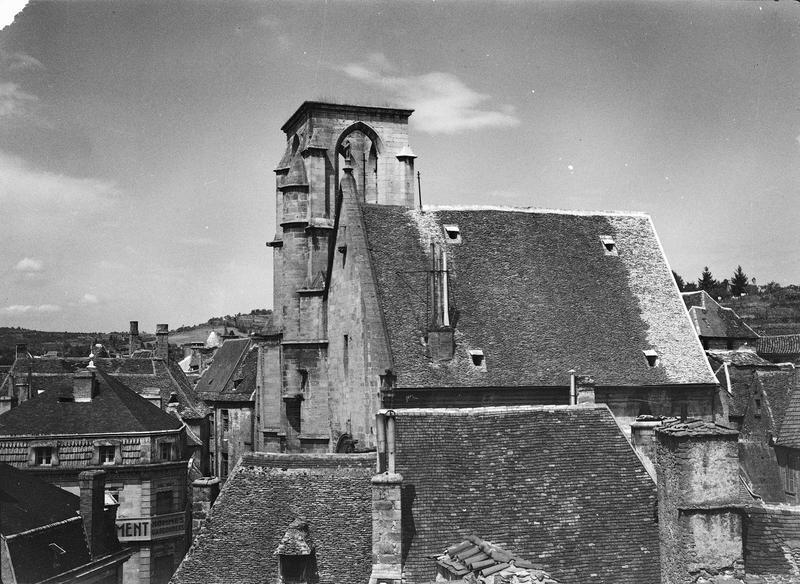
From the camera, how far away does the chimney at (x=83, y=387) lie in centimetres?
3625

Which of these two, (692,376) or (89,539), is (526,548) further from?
(89,539)

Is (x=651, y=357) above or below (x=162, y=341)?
below

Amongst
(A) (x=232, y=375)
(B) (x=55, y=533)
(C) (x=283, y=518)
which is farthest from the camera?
(A) (x=232, y=375)

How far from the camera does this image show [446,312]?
24.9 m

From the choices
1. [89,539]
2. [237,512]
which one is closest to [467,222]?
[237,512]

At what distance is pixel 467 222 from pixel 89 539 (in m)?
15.6

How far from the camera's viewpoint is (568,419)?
18812 mm

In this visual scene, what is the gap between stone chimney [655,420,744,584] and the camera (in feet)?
46.6

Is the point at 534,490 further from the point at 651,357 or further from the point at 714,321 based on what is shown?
the point at 714,321

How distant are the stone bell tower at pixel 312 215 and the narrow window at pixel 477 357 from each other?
6.73 meters

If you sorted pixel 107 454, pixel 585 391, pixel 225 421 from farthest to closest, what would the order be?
pixel 225 421
pixel 107 454
pixel 585 391

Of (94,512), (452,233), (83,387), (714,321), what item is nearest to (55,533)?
(94,512)

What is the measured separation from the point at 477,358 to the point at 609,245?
7.43 metres

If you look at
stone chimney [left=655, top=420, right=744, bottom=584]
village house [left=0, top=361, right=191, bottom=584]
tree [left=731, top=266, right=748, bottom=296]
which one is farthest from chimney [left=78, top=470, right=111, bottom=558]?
tree [left=731, top=266, right=748, bottom=296]
